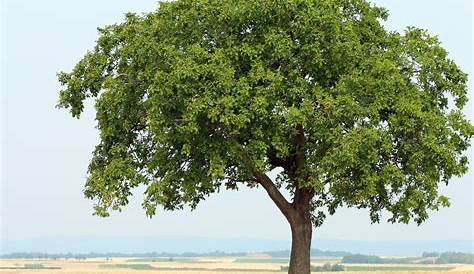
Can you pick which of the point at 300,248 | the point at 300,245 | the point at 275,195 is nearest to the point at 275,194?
the point at 275,195

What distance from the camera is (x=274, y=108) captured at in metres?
31.5

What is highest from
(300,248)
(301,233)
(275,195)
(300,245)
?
(275,195)

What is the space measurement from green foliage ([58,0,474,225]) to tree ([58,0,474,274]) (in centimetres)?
5

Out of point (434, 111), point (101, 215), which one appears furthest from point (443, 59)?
point (101, 215)

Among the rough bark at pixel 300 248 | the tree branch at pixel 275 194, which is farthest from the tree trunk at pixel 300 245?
the tree branch at pixel 275 194

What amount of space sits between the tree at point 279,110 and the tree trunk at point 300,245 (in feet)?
0.18

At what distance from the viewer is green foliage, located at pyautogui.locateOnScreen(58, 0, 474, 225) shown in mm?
31156

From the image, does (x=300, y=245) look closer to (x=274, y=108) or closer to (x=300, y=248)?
(x=300, y=248)

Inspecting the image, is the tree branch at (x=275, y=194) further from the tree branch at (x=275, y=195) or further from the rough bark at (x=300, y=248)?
the rough bark at (x=300, y=248)

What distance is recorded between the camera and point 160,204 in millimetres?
32656

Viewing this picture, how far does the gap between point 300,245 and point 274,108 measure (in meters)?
6.30

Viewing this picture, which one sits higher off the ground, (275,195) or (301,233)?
(275,195)

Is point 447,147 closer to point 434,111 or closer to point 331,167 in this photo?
point 434,111

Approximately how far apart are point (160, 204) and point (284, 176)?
20.5ft
